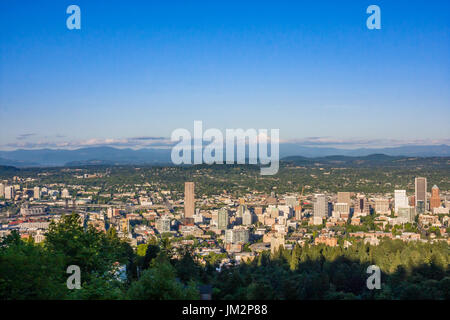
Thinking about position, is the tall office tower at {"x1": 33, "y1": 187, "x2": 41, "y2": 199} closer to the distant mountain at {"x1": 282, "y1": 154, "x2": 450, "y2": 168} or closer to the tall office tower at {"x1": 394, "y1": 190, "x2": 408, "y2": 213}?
the distant mountain at {"x1": 282, "y1": 154, "x2": 450, "y2": 168}

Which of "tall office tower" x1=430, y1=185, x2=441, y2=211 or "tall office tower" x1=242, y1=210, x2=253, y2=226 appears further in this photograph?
"tall office tower" x1=430, y1=185, x2=441, y2=211

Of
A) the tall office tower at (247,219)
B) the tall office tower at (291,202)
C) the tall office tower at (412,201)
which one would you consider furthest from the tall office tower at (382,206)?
the tall office tower at (247,219)

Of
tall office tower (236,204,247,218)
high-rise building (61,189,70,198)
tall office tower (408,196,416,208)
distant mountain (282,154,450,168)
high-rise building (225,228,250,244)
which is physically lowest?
high-rise building (225,228,250,244)

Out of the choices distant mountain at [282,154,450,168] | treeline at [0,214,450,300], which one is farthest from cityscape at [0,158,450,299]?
treeline at [0,214,450,300]

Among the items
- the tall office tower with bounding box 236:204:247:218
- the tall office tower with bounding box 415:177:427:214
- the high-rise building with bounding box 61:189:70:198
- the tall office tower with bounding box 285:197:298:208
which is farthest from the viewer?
the tall office tower with bounding box 285:197:298:208

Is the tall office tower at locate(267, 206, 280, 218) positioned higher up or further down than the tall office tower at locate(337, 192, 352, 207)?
further down

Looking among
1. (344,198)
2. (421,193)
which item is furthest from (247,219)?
(421,193)
